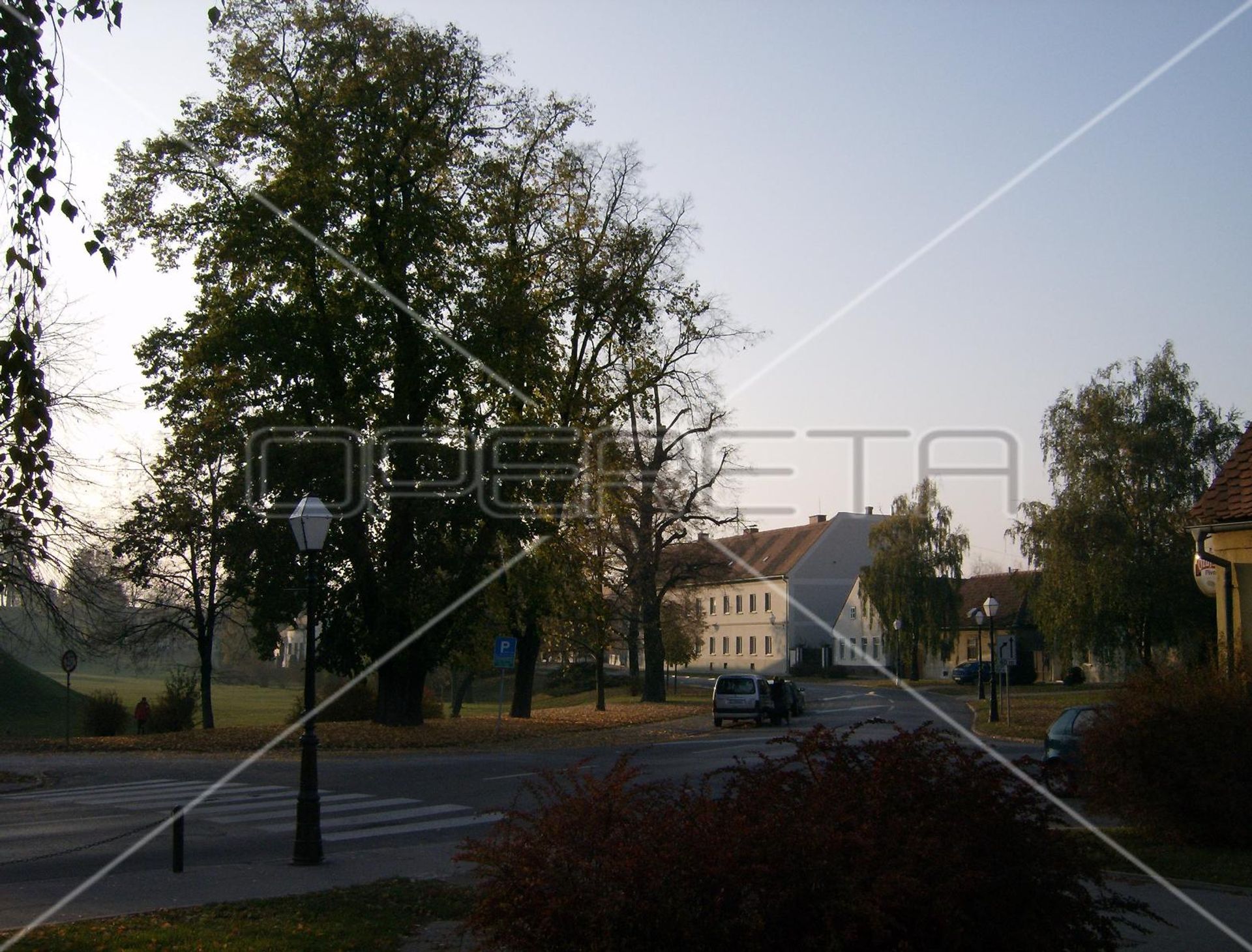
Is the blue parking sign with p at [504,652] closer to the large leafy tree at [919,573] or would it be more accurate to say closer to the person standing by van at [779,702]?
the person standing by van at [779,702]

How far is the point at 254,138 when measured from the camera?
2984cm

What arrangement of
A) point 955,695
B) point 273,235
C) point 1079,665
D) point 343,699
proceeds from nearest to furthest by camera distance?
point 273,235, point 343,699, point 955,695, point 1079,665

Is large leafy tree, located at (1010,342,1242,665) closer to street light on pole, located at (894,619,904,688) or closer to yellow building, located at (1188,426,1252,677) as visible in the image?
street light on pole, located at (894,619,904,688)

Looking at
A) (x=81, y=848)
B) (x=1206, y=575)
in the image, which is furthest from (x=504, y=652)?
(x=81, y=848)

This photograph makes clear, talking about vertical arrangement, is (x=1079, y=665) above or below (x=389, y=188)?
below

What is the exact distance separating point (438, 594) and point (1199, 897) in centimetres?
2218

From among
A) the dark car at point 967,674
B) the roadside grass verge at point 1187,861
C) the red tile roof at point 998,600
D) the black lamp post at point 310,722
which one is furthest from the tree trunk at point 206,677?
the red tile roof at point 998,600

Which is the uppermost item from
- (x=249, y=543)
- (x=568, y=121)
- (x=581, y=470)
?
(x=568, y=121)

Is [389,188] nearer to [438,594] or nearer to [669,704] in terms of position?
[438,594]

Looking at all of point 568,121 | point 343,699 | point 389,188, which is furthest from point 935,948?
point 343,699

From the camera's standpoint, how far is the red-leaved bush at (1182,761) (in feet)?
41.0

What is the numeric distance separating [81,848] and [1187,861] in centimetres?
1184

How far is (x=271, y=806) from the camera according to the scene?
17219 millimetres

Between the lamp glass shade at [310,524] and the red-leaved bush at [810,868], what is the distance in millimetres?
7100
